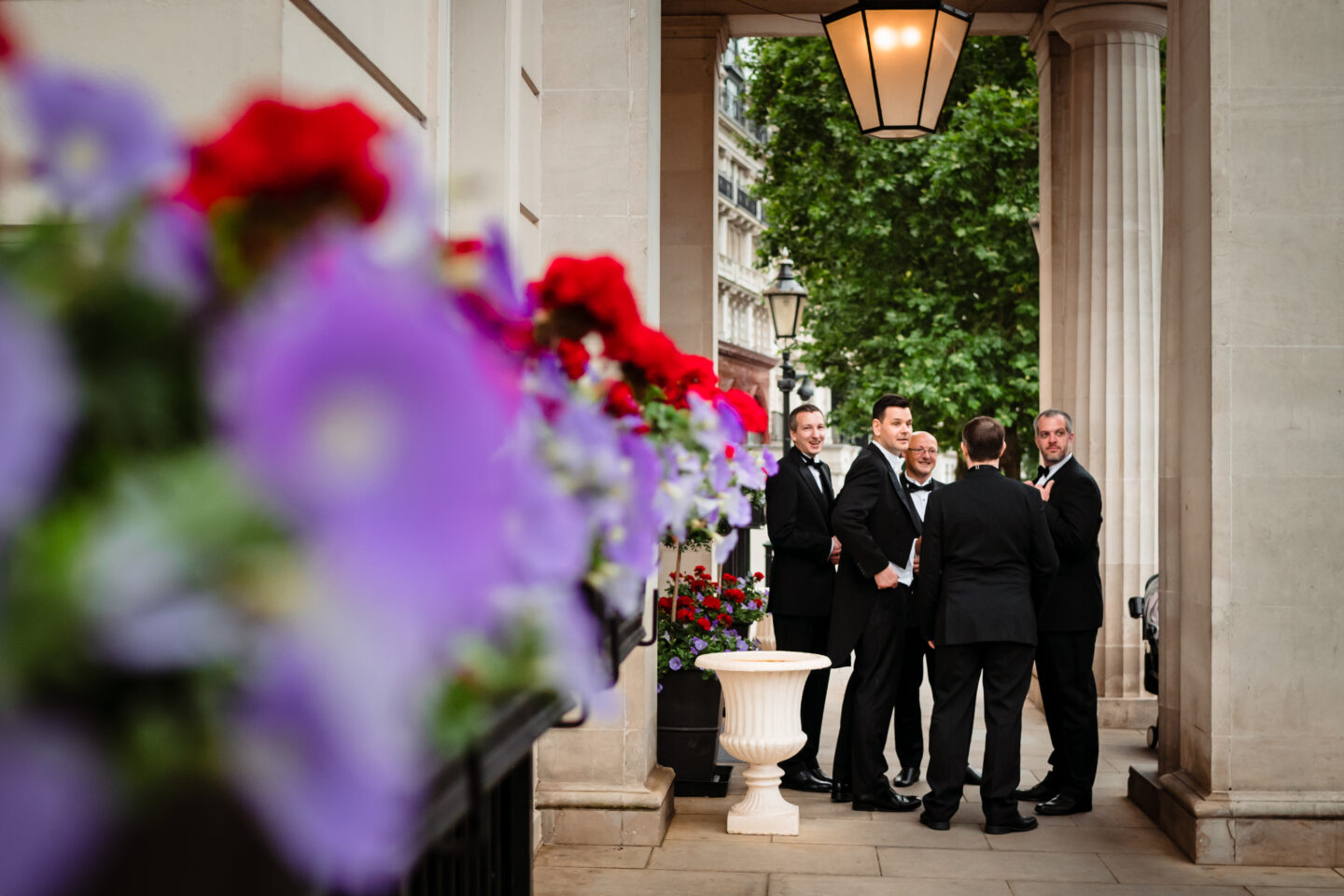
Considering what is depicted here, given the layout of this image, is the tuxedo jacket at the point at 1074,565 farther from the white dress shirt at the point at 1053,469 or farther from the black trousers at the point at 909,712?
the black trousers at the point at 909,712

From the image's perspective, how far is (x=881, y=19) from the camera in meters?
7.02

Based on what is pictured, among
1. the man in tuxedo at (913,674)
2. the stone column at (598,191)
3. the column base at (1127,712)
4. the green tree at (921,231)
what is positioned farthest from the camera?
the green tree at (921,231)

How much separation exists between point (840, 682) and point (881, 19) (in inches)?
360

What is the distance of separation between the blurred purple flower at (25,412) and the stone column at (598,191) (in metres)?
6.28

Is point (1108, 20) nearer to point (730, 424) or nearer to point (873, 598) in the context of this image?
point (873, 598)

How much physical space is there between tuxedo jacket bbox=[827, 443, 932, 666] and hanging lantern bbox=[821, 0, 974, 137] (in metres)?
2.13

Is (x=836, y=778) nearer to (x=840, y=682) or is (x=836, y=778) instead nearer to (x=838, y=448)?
(x=840, y=682)

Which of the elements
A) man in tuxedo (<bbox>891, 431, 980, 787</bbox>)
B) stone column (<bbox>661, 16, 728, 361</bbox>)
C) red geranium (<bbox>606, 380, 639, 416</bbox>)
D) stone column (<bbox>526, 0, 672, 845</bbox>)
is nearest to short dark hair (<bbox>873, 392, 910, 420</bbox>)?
man in tuxedo (<bbox>891, 431, 980, 787</bbox>)

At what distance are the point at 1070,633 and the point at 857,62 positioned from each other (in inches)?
144

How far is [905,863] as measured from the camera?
6.79m

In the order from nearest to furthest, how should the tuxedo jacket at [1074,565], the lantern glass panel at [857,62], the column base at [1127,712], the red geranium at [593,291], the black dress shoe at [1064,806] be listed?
the red geranium at [593,291]
the lantern glass panel at [857,62]
the black dress shoe at [1064,806]
the tuxedo jacket at [1074,565]
the column base at [1127,712]

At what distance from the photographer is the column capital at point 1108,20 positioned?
1118cm

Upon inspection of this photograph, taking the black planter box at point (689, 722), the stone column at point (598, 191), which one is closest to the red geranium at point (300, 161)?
the stone column at point (598, 191)

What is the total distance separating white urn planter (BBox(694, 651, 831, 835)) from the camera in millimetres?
7398
